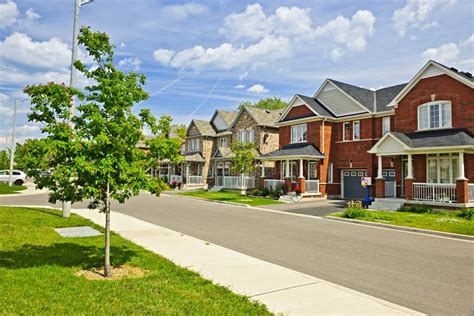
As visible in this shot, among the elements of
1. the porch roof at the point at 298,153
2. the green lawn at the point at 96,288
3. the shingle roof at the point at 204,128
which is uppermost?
the shingle roof at the point at 204,128

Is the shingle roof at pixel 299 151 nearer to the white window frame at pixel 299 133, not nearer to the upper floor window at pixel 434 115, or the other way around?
the white window frame at pixel 299 133

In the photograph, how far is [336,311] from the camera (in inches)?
222

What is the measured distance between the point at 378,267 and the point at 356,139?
21.8 m

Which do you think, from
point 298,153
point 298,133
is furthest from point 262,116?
point 298,153

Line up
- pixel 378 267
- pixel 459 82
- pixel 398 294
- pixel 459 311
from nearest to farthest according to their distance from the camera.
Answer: pixel 459 311 < pixel 398 294 < pixel 378 267 < pixel 459 82

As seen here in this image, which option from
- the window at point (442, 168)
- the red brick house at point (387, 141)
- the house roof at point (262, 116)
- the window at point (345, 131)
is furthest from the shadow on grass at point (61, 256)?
the house roof at point (262, 116)

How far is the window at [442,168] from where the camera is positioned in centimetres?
2195

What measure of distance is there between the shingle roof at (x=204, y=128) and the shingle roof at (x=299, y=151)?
1543 centimetres

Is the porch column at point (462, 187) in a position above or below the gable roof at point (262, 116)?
below

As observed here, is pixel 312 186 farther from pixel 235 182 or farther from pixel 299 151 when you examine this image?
pixel 235 182

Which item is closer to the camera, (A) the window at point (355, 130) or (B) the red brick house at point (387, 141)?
(B) the red brick house at point (387, 141)

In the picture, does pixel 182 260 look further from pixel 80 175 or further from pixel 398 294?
pixel 398 294

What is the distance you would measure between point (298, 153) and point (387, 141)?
760 centimetres

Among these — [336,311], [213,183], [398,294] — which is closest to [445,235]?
[398,294]
